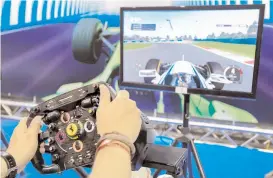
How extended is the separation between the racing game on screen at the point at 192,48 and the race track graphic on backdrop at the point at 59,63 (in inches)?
17.7

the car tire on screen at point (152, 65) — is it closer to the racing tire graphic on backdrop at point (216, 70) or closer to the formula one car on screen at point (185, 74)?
the formula one car on screen at point (185, 74)

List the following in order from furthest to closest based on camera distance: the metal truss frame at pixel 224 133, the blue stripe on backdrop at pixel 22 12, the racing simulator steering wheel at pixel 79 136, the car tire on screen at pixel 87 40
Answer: the blue stripe on backdrop at pixel 22 12, the car tire on screen at pixel 87 40, the metal truss frame at pixel 224 133, the racing simulator steering wheel at pixel 79 136

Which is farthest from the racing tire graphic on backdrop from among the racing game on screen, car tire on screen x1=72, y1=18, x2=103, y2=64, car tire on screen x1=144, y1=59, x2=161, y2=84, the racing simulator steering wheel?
the racing simulator steering wheel

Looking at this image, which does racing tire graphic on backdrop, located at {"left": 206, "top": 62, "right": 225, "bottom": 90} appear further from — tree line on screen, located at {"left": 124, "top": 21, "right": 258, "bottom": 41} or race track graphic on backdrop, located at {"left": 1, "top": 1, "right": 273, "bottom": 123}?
race track graphic on backdrop, located at {"left": 1, "top": 1, "right": 273, "bottom": 123}

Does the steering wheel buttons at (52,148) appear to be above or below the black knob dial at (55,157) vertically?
above

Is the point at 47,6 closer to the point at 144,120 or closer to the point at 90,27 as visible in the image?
the point at 90,27

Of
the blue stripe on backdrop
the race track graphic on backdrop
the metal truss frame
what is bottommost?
the metal truss frame

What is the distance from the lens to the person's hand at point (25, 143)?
87 centimetres

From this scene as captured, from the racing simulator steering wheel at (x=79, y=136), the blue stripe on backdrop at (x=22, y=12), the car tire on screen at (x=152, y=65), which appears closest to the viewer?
the racing simulator steering wheel at (x=79, y=136)

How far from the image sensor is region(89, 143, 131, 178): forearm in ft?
2.23

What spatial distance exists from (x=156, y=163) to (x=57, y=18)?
8.30 ft

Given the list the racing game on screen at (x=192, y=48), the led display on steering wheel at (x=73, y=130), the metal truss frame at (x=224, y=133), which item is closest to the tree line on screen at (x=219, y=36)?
the racing game on screen at (x=192, y=48)

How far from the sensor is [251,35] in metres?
2.09

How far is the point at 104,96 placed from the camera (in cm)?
76
